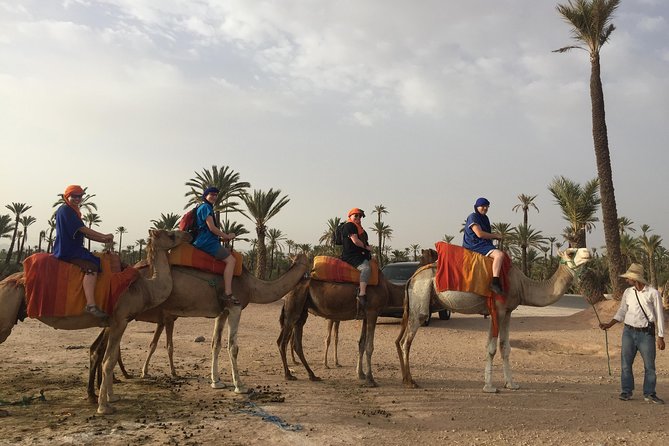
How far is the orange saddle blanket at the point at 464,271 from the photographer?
304 inches

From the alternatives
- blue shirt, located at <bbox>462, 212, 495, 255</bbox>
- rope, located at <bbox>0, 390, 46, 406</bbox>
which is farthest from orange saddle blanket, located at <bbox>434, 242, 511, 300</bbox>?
rope, located at <bbox>0, 390, 46, 406</bbox>

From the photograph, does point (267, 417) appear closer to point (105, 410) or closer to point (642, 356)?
point (105, 410)

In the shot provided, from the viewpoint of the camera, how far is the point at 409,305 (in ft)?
27.5

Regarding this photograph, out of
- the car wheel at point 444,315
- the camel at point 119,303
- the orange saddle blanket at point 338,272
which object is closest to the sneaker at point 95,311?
the camel at point 119,303

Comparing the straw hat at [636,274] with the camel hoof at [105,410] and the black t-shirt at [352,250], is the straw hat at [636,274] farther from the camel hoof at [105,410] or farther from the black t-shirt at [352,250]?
the camel hoof at [105,410]

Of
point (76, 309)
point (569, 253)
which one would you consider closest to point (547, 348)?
point (569, 253)

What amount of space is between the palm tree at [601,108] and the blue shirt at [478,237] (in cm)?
1153

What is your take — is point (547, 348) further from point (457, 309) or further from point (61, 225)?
point (61, 225)

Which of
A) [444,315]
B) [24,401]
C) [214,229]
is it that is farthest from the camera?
[444,315]

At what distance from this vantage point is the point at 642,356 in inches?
271

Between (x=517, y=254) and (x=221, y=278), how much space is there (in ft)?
157

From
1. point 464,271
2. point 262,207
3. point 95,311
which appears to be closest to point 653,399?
point 464,271

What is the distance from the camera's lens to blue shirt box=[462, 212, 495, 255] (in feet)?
26.3

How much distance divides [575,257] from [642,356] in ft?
5.67
